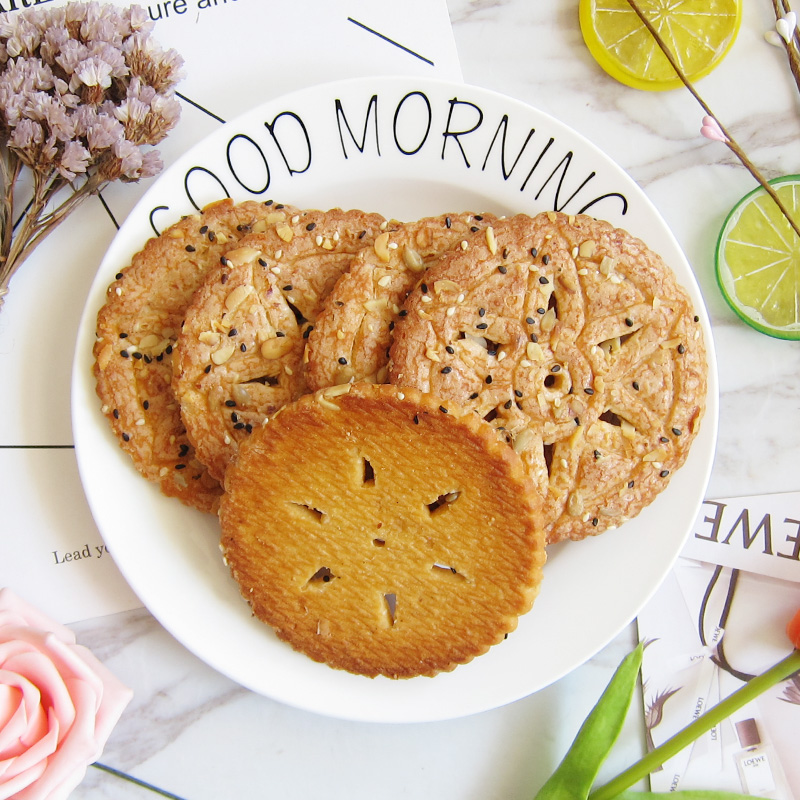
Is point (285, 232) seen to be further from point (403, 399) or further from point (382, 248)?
point (403, 399)

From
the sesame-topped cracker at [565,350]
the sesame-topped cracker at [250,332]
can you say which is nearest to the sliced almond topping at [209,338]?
the sesame-topped cracker at [250,332]

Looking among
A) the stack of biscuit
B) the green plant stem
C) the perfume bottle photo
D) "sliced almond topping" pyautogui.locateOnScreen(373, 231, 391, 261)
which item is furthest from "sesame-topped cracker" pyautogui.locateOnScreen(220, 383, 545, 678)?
the perfume bottle photo

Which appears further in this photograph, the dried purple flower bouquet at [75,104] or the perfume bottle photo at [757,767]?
the perfume bottle photo at [757,767]

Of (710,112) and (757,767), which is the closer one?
(710,112)

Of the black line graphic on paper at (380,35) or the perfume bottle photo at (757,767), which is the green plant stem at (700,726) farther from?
the black line graphic on paper at (380,35)

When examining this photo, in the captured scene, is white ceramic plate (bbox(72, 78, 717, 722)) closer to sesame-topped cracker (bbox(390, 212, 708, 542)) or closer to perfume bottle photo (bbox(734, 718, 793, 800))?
sesame-topped cracker (bbox(390, 212, 708, 542))

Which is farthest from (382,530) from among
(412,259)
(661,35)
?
(661,35)

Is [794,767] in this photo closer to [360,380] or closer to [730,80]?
[360,380]
